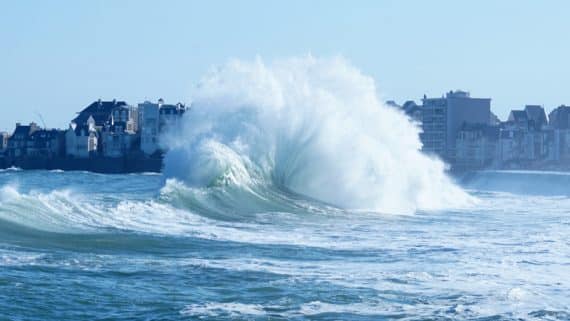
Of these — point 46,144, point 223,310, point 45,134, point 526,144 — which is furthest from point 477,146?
point 223,310

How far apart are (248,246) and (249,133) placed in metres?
16.3

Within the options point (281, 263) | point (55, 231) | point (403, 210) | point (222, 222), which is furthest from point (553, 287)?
point (403, 210)

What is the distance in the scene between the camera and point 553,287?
1495 centimetres

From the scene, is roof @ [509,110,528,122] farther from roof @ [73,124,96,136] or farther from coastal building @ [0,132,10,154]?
coastal building @ [0,132,10,154]

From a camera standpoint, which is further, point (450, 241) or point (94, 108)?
point (94, 108)

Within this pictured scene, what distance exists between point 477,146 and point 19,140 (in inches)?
1617

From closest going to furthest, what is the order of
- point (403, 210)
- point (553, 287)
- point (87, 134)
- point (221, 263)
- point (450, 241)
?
point (553, 287) → point (221, 263) → point (450, 241) → point (403, 210) → point (87, 134)

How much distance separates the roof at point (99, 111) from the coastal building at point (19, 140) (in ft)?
14.3

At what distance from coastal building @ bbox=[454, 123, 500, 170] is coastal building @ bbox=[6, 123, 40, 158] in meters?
38.3

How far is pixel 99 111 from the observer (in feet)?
348

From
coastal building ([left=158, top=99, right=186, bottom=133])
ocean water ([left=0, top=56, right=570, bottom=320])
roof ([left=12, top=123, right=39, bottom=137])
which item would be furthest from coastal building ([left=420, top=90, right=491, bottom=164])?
ocean water ([left=0, top=56, right=570, bottom=320])

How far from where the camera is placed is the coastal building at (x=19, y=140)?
101m

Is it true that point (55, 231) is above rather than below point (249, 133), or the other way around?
below

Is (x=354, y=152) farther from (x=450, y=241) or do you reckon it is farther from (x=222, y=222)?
(x=450, y=241)
